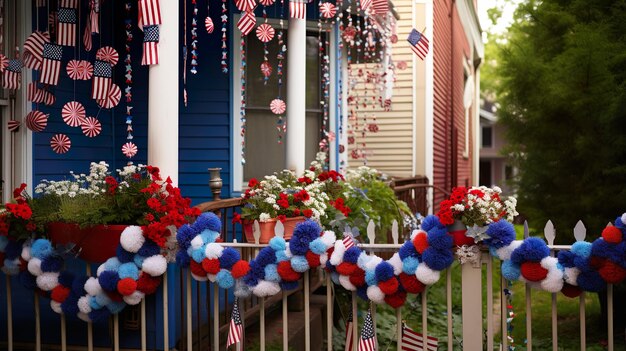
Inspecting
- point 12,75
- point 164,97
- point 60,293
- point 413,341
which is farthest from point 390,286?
point 12,75

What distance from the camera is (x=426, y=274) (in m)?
3.95

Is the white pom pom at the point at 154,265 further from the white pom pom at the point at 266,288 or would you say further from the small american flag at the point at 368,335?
the small american flag at the point at 368,335

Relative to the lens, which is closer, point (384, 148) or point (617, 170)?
point (617, 170)

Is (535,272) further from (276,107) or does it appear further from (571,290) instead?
(276,107)

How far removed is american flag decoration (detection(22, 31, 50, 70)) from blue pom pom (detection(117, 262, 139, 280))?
2.00 metres

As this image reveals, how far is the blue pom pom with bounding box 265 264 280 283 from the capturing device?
4188mm

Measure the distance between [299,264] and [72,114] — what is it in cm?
254

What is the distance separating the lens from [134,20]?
7.05 metres

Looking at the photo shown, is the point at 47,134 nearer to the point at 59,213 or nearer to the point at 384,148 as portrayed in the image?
the point at 59,213

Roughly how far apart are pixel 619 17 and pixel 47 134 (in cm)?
593

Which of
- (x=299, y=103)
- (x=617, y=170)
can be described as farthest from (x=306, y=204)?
(x=617, y=170)

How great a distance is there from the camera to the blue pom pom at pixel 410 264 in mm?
3984

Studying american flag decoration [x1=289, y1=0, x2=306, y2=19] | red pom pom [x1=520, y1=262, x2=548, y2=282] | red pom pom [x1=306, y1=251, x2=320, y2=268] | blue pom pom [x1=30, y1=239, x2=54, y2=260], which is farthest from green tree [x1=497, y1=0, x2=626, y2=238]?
blue pom pom [x1=30, y1=239, x2=54, y2=260]

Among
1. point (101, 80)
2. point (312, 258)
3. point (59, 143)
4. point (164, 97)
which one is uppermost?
point (101, 80)
